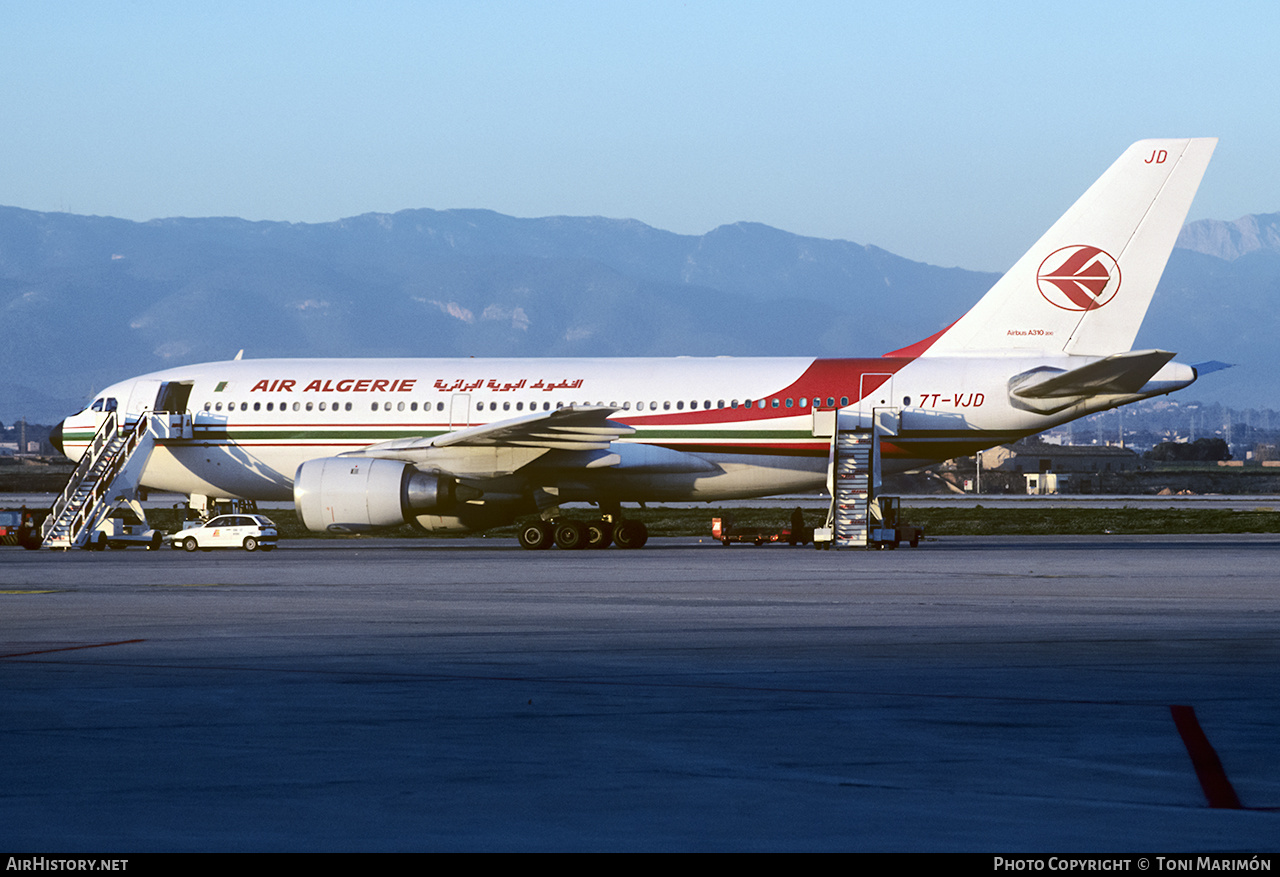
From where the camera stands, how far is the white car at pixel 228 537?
35.0 metres

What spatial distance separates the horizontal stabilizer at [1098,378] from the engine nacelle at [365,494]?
40.4 ft

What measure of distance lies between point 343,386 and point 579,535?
6634mm

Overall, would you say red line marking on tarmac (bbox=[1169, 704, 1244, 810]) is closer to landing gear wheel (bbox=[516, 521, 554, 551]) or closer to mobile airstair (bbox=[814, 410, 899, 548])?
mobile airstair (bbox=[814, 410, 899, 548])

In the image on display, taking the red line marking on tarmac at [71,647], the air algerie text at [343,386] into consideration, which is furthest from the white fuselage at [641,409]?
the red line marking on tarmac at [71,647]

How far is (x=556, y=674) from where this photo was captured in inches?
475

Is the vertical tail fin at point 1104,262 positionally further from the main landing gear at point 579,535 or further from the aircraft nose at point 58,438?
the aircraft nose at point 58,438

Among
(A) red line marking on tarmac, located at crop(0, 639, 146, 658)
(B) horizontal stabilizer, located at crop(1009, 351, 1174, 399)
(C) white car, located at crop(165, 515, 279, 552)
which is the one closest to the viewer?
(A) red line marking on tarmac, located at crop(0, 639, 146, 658)

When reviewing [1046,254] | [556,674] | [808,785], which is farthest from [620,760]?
[1046,254]

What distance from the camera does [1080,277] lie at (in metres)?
33.0

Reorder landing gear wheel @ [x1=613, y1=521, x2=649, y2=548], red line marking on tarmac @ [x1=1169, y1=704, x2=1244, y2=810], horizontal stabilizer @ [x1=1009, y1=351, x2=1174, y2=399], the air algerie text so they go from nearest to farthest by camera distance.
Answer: red line marking on tarmac @ [x1=1169, y1=704, x2=1244, y2=810] < horizontal stabilizer @ [x1=1009, y1=351, x2=1174, y2=399] < landing gear wheel @ [x1=613, y1=521, x2=649, y2=548] < the air algerie text

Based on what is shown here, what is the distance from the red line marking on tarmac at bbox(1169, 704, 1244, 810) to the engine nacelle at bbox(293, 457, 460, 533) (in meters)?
23.2

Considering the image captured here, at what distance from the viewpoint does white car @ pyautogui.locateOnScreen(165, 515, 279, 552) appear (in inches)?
1379

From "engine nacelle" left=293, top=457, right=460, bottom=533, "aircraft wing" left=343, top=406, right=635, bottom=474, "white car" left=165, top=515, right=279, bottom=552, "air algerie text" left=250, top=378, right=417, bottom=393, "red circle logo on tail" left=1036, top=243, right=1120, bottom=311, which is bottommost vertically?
"white car" left=165, top=515, right=279, bottom=552

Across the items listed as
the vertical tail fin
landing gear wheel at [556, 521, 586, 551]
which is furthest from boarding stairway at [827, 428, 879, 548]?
landing gear wheel at [556, 521, 586, 551]
